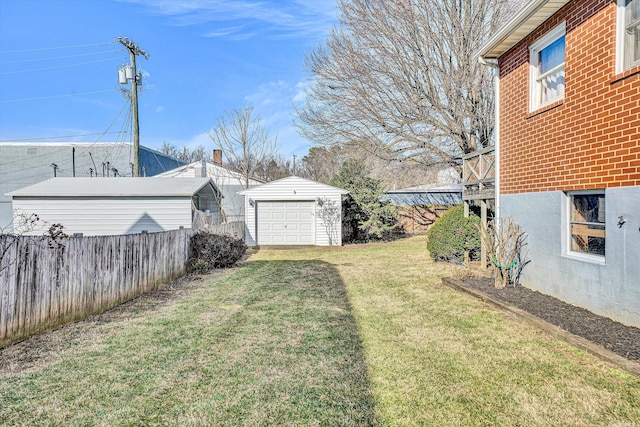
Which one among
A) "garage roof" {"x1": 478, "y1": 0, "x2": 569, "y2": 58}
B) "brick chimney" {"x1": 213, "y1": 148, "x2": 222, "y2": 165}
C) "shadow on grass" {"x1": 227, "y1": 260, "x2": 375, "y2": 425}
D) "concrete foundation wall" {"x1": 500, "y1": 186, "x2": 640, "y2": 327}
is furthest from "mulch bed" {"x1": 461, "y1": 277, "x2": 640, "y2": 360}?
"brick chimney" {"x1": 213, "y1": 148, "x2": 222, "y2": 165}

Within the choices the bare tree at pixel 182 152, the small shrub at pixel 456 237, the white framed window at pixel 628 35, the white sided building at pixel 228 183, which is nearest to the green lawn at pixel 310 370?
the white framed window at pixel 628 35

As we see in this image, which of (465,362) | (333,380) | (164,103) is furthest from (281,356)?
(164,103)

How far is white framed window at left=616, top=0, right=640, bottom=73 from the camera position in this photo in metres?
4.53

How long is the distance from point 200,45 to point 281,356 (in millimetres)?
16011

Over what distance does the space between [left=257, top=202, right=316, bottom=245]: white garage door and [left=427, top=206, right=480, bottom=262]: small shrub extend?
6.64 metres

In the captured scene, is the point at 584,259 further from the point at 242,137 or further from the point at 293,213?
the point at 242,137

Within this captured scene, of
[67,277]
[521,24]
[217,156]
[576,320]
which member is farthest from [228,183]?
[576,320]

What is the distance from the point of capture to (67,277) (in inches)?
208

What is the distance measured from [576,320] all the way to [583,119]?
2898 millimetres

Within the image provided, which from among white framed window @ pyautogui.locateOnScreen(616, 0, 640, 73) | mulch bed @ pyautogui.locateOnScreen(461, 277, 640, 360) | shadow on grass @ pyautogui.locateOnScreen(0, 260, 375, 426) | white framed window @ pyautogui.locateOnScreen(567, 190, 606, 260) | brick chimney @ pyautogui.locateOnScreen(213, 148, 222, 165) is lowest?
shadow on grass @ pyautogui.locateOnScreen(0, 260, 375, 426)

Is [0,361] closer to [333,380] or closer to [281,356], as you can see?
[281,356]

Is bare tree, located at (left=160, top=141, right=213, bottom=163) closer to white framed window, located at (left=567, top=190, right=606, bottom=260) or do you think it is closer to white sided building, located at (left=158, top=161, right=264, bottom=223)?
white sided building, located at (left=158, top=161, right=264, bottom=223)

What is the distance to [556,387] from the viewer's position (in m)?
3.32

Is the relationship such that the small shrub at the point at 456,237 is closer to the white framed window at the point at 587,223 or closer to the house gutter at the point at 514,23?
the white framed window at the point at 587,223
